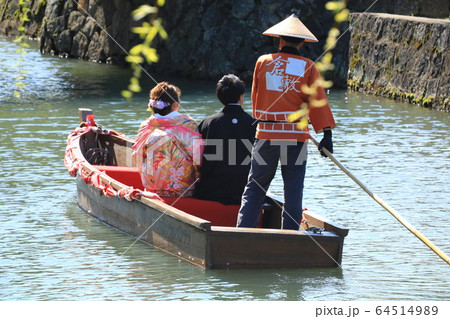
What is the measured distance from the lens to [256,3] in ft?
66.5

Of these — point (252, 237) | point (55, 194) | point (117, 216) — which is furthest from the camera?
point (55, 194)

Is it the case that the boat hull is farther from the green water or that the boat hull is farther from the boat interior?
the boat interior

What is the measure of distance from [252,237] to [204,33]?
1604 centimetres

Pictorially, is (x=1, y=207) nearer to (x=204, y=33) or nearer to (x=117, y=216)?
(x=117, y=216)

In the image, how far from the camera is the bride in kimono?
7004mm

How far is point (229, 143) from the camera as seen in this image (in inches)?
264

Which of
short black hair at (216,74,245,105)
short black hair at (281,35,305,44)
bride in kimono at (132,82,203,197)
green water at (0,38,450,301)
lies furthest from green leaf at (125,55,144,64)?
bride in kimono at (132,82,203,197)

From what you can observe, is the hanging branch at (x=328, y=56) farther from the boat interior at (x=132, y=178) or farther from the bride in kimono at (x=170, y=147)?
the bride in kimono at (x=170, y=147)

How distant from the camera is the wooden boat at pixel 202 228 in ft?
20.1

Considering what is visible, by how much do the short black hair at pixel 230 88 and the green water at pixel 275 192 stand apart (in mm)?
1336

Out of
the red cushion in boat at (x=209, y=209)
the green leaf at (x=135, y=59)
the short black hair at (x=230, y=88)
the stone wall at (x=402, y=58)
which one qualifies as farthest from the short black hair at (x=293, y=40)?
the stone wall at (x=402, y=58)

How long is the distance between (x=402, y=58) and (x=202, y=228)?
11.3 metres

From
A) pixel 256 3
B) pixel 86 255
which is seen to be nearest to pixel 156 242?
pixel 86 255

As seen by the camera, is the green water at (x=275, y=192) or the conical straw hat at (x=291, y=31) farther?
the conical straw hat at (x=291, y=31)
